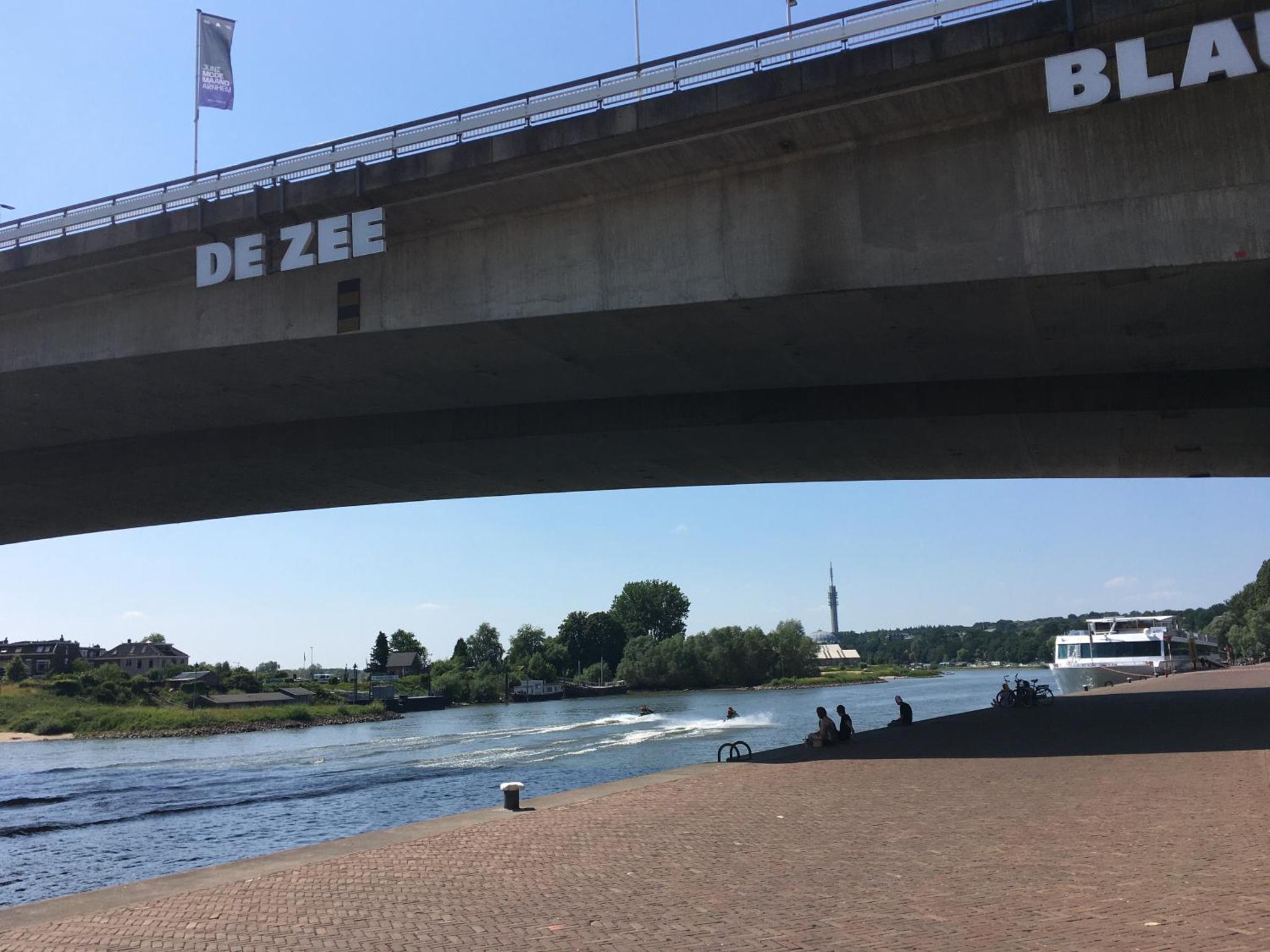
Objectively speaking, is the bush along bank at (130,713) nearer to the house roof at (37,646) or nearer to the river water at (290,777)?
the river water at (290,777)

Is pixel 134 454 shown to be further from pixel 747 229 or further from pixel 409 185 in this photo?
pixel 747 229

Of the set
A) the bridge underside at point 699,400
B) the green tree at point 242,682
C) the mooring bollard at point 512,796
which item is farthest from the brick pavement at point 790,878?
the green tree at point 242,682

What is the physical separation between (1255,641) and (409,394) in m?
120

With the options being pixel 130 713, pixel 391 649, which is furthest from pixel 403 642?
pixel 130 713

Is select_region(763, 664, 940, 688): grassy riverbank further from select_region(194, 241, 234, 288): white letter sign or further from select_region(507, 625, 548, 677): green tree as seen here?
select_region(194, 241, 234, 288): white letter sign

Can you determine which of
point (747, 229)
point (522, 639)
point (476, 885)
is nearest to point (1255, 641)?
point (522, 639)

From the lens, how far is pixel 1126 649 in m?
56.8

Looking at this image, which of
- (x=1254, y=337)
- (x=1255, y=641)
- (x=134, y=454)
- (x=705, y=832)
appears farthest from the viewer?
(x=1255, y=641)

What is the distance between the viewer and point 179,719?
85188 mm

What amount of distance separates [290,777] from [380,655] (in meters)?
141

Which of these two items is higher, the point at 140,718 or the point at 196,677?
the point at 196,677

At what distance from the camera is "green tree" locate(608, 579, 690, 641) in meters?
186

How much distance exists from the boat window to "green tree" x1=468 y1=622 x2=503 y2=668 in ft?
455

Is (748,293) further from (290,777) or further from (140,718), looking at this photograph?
(140,718)
